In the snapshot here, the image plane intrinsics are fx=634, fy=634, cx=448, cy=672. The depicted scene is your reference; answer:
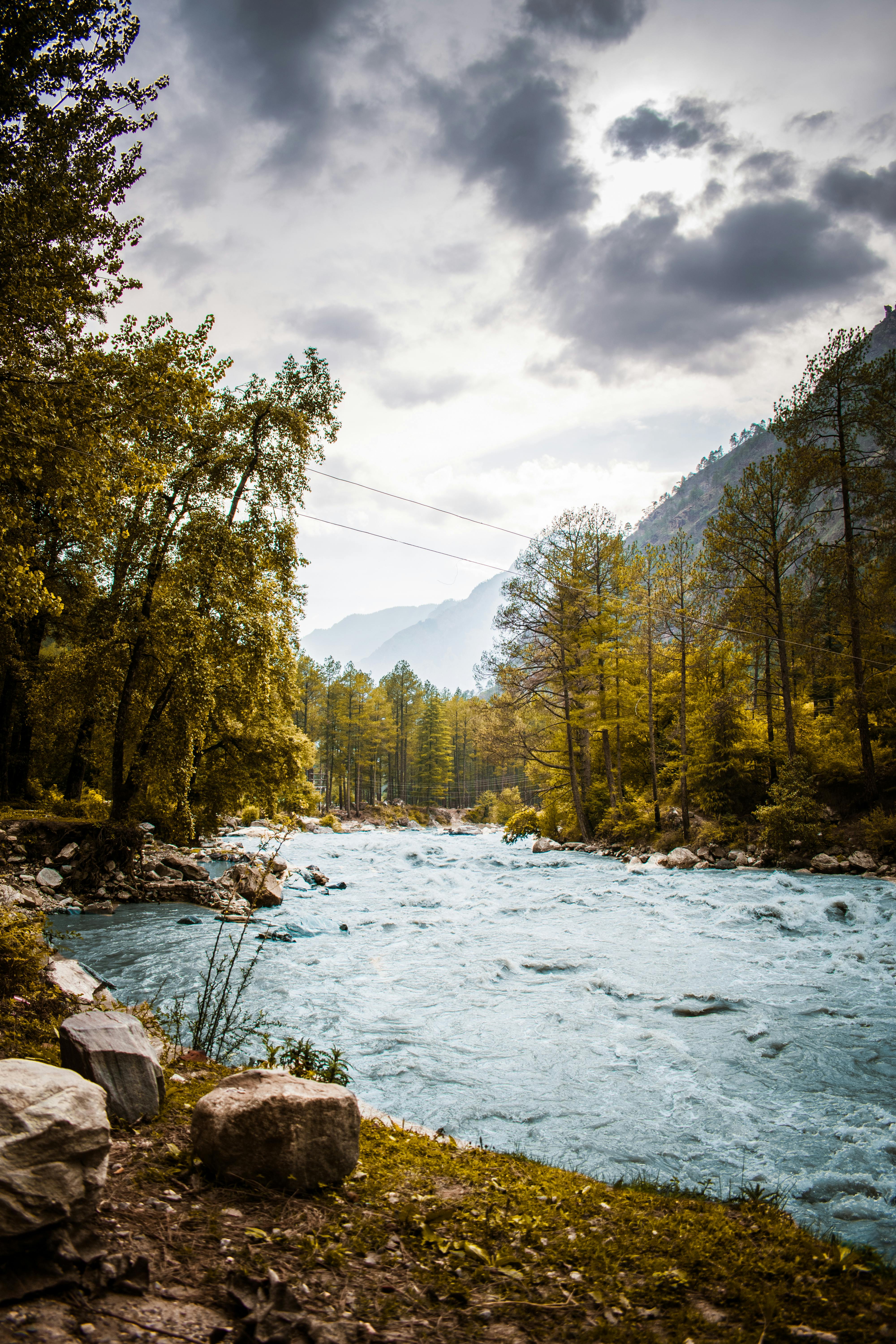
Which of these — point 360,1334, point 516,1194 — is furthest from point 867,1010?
point 360,1334

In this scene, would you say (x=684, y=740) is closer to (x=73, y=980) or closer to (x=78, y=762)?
(x=78, y=762)

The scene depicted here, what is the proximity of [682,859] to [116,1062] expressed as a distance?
61.6ft

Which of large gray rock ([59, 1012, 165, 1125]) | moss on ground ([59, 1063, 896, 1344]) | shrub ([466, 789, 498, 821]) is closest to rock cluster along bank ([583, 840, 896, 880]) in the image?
moss on ground ([59, 1063, 896, 1344])

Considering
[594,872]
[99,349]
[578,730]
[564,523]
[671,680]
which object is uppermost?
[564,523]

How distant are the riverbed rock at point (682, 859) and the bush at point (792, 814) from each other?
216 cm

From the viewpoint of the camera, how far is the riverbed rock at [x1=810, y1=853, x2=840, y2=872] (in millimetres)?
15984

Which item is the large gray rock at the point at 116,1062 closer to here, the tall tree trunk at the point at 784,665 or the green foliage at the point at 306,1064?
the green foliage at the point at 306,1064

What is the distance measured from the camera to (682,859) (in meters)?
19.4

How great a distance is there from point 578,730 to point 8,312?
24242 millimetres

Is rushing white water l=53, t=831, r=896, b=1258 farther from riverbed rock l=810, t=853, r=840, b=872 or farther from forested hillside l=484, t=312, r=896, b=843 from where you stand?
Result: forested hillside l=484, t=312, r=896, b=843

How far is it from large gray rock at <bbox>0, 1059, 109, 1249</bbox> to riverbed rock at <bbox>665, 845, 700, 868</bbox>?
1917 centimetres

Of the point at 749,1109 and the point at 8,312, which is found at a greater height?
the point at 8,312

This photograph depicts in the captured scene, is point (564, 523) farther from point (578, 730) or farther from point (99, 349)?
point (99, 349)

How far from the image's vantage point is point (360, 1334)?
6.72 ft
